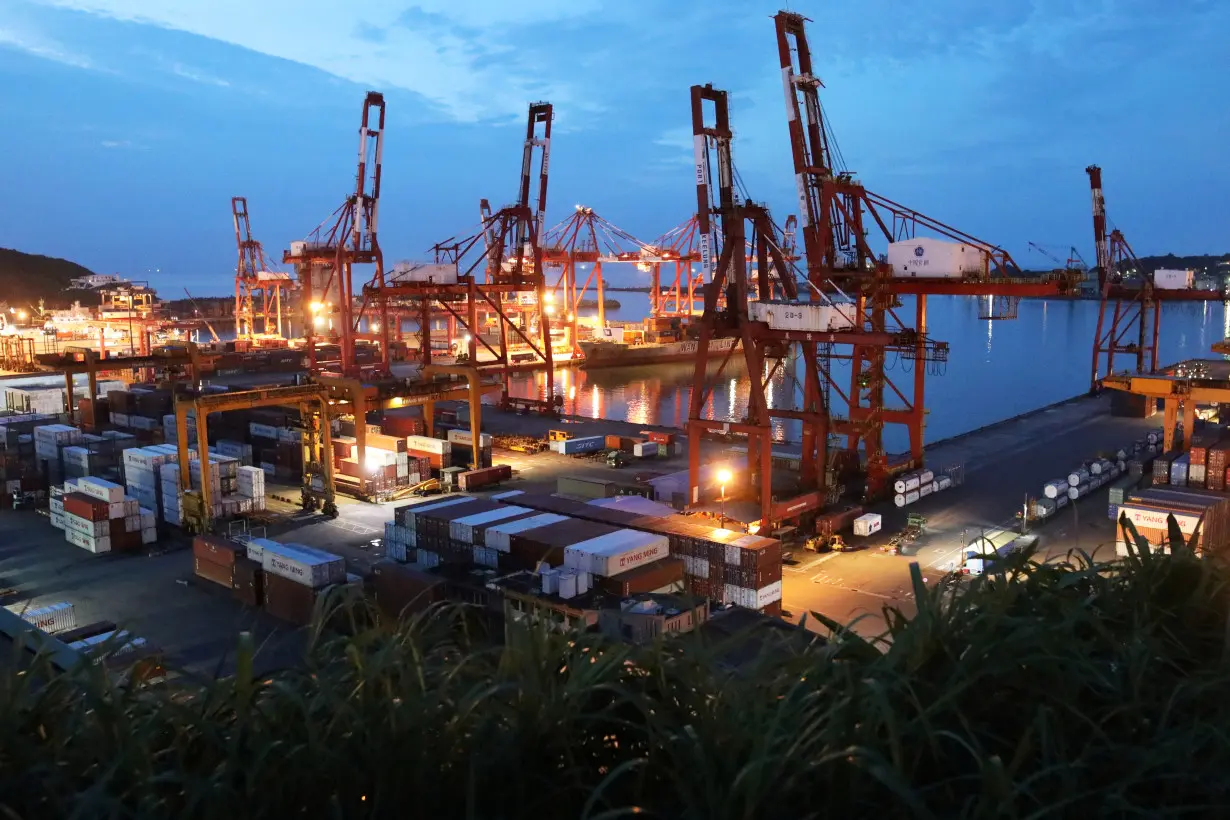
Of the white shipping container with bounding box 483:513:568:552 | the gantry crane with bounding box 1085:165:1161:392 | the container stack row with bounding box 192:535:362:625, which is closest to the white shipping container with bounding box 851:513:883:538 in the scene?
the white shipping container with bounding box 483:513:568:552

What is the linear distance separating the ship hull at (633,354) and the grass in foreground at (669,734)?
2816 inches

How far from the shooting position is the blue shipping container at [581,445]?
37.8m

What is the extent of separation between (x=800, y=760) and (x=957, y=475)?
3072 cm

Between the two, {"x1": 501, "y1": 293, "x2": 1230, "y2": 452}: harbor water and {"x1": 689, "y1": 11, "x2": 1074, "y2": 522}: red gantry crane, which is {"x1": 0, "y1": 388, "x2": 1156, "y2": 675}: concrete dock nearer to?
{"x1": 689, "y1": 11, "x2": 1074, "y2": 522}: red gantry crane

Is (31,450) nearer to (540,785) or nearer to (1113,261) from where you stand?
(540,785)

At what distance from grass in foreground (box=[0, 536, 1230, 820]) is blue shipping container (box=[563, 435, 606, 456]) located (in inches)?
1378

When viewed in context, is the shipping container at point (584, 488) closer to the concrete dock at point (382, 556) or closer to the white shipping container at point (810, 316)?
the concrete dock at point (382, 556)

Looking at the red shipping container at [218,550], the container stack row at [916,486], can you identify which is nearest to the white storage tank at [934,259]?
the container stack row at [916,486]

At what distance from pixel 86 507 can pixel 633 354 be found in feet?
187

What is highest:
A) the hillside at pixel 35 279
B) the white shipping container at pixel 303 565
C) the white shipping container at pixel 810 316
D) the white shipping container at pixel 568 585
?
the hillside at pixel 35 279

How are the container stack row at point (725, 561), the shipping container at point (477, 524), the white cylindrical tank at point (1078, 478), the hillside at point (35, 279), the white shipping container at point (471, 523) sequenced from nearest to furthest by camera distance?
the container stack row at point (725, 561) → the shipping container at point (477, 524) → the white shipping container at point (471, 523) → the white cylindrical tank at point (1078, 478) → the hillside at point (35, 279)

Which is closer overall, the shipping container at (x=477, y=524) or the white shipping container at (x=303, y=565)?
the white shipping container at (x=303, y=565)

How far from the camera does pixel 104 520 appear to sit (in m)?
23.4

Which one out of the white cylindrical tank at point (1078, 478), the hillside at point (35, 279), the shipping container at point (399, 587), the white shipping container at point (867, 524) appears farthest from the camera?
the hillside at point (35, 279)
